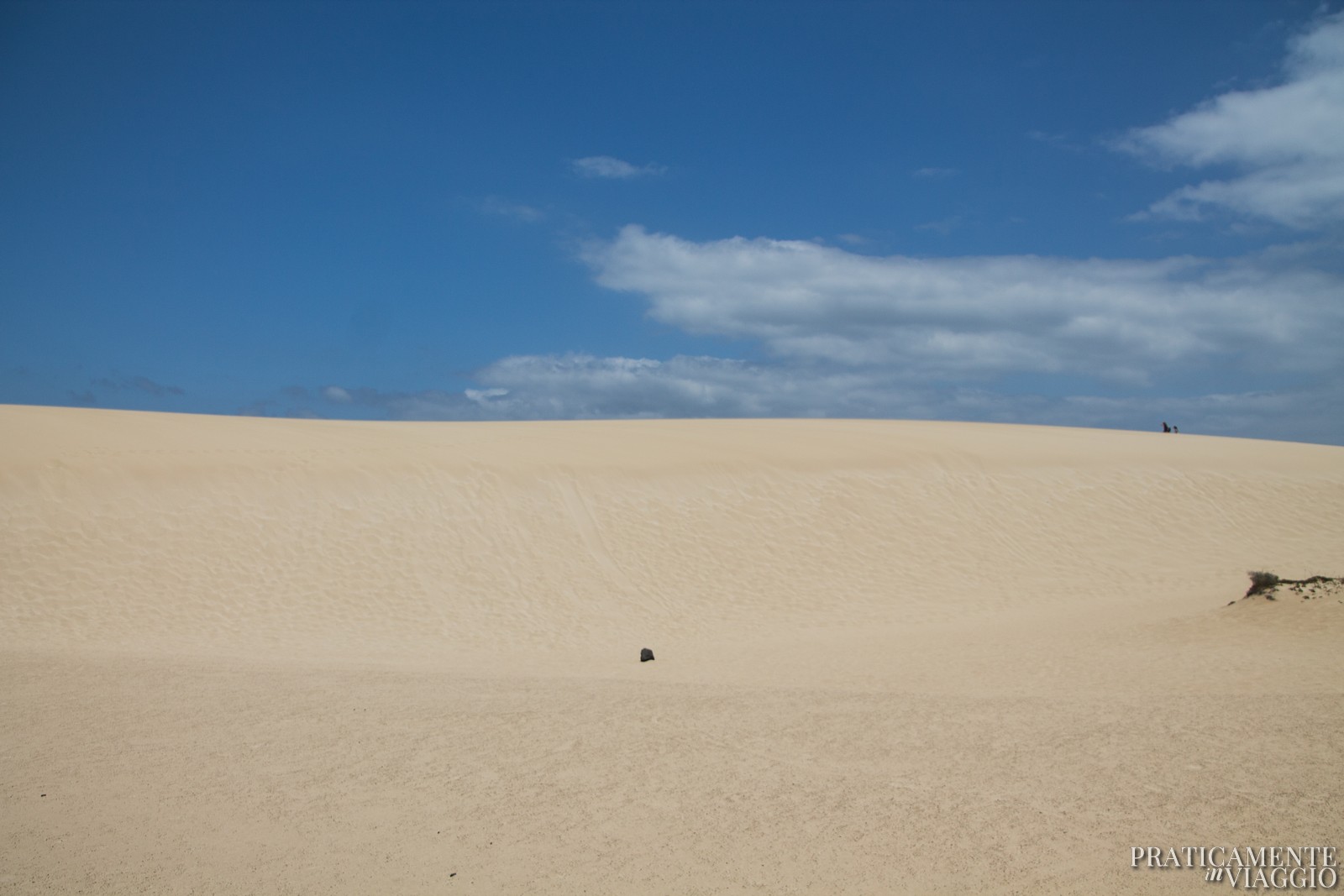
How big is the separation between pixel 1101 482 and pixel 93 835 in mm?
25513

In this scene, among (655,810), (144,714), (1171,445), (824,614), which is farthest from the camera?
(1171,445)

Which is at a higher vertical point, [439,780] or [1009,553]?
[1009,553]

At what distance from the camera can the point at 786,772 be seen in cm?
653

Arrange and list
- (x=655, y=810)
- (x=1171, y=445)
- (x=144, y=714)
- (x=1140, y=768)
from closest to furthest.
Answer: (x=655, y=810), (x=1140, y=768), (x=144, y=714), (x=1171, y=445)

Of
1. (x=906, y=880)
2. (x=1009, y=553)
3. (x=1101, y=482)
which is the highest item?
(x=1101, y=482)

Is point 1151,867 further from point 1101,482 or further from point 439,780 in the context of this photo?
point 1101,482

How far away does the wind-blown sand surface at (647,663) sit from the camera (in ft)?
17.5

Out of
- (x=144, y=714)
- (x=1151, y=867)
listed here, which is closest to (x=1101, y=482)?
(x=1151, y=867)

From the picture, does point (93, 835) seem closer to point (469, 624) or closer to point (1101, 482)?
point (469, 624)

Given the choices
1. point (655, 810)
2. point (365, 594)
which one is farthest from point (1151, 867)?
point (365, 594)

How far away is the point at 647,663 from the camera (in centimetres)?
1306

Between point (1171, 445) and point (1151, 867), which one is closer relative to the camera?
point (1151, 867)

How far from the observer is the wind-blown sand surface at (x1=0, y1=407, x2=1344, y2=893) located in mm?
5344

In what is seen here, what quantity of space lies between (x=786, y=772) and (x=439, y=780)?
2.69 metres
